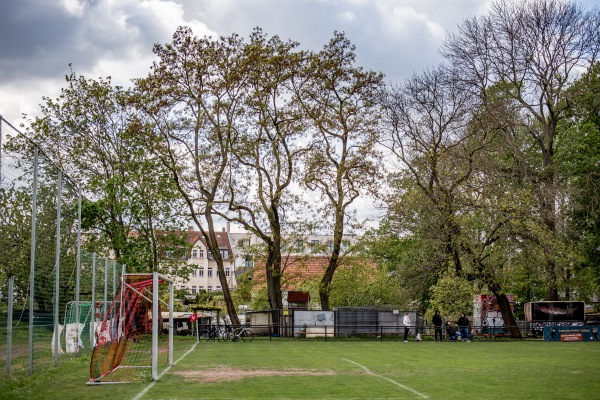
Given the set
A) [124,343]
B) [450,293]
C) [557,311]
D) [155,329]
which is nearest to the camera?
[155,329]

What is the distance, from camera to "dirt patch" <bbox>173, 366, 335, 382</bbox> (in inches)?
659

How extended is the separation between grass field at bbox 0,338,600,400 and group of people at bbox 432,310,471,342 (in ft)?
57.1

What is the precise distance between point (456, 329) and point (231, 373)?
26688 millimetres

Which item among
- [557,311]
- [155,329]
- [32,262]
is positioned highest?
[32,262]

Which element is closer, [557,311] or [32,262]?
[32,262]

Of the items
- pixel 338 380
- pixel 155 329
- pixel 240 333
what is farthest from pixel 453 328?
pixel 155 329

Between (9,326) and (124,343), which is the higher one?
(9,326)

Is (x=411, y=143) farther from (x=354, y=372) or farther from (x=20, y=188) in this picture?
(x=20, y=188)

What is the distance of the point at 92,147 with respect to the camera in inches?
1651

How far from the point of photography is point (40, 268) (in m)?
17.9

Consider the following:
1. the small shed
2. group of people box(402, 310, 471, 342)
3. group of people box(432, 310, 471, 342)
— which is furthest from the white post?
the small shed

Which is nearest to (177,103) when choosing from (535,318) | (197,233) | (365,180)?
(365,180)

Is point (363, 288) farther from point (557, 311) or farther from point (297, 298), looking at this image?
point (557, 311)

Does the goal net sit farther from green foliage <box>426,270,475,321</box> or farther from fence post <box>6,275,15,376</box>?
green foliage <box>426,270,475,321</box>
